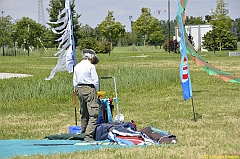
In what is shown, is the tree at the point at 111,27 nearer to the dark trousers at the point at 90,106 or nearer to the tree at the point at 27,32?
the tree at the point at 27,32

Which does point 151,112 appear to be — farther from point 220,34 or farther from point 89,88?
point 220,34

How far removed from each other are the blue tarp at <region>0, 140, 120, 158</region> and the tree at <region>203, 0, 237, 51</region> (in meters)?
40.6

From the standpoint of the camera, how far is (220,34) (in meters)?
47.5

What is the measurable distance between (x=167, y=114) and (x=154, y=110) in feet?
2.69

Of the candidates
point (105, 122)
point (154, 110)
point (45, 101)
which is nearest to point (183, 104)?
point (154, 110)

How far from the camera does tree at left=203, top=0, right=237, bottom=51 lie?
47575 mm

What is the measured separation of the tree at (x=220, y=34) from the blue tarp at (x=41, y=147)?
40.6 m

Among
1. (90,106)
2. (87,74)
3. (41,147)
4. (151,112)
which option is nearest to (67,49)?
(87,74)

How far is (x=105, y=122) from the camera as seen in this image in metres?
8.64

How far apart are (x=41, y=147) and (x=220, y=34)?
4181cm

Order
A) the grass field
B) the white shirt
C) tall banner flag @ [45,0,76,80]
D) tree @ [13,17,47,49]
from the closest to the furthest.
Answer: the grass field
the white shirt
tall banner flag @ [45,0,76,80]
tree @ [13,17,47,49]

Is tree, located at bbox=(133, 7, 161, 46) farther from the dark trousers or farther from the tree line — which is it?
the dark trousers

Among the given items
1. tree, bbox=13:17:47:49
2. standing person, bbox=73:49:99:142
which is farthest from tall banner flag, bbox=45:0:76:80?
tree, bbox=13:17:47:49

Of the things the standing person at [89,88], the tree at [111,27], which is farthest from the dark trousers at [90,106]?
the tree at [111,27]
